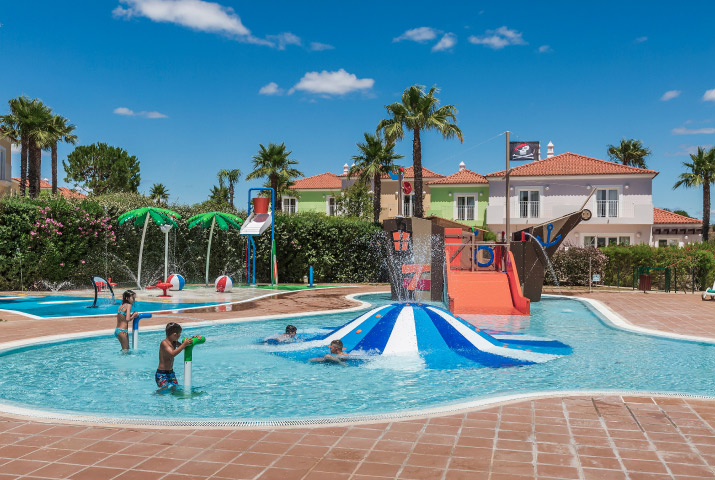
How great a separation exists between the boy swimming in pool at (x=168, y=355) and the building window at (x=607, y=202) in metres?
40.1

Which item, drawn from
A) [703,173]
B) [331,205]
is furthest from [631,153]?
[331,205]

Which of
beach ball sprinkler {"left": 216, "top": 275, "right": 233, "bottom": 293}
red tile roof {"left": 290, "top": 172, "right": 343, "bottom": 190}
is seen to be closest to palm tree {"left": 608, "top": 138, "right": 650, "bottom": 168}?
red tile roof {"left": 290, "top": 172, "right": 343, "bottom": 190}

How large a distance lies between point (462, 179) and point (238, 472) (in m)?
46.7

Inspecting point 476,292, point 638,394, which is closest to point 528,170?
point 476,292

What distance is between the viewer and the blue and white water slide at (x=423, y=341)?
398 inches

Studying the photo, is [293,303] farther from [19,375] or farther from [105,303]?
[19,375]

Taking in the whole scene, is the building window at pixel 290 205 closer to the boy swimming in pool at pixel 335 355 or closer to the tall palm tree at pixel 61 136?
the tall palm tree at pixel 61 136

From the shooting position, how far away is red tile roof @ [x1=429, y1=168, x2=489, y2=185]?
1913 inches

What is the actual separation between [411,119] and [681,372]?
90.0ft

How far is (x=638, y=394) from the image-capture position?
23.0ft

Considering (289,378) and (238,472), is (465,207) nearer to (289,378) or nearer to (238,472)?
(289,378)

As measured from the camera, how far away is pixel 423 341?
10328mm

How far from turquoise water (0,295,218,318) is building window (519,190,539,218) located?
31.0 metres

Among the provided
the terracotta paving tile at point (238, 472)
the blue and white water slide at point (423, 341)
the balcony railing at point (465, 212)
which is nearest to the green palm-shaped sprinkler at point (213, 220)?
the blue and white water slide at point (423, 341)
